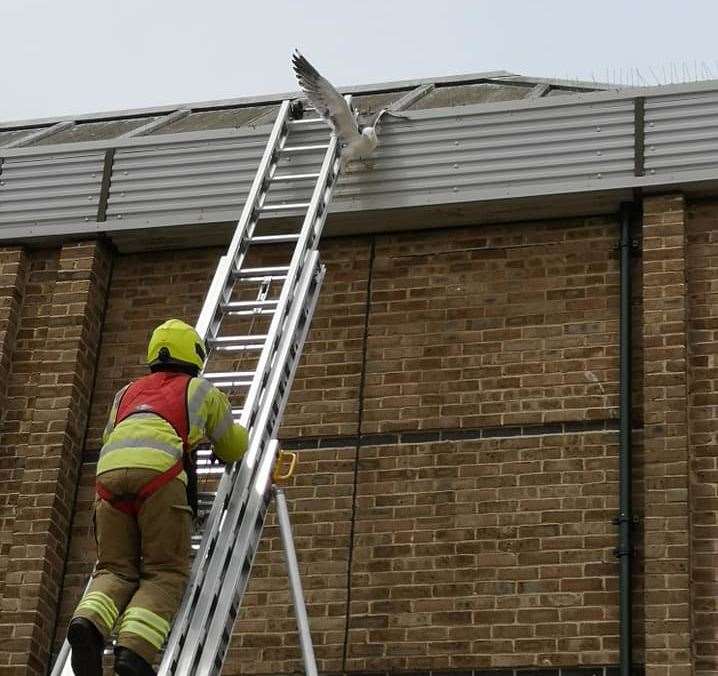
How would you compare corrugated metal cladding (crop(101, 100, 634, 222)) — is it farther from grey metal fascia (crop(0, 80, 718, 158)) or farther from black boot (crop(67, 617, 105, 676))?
black boot (crop(67, 617, 105, 676))

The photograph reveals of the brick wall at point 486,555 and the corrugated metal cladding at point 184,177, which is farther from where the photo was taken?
the corrugated metal cladding at point 184,177

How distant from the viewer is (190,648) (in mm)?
7141

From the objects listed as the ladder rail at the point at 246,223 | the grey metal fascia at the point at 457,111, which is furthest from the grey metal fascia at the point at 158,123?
the ladder rail at the point at 246,223

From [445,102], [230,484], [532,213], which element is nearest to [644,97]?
[532,213]

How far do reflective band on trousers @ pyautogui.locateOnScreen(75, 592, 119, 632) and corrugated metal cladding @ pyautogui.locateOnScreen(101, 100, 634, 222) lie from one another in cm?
417

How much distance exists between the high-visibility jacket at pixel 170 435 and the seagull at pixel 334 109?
3.32m

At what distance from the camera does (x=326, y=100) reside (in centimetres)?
1059

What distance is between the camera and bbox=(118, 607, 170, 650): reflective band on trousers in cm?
698

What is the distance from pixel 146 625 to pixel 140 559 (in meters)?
0.48

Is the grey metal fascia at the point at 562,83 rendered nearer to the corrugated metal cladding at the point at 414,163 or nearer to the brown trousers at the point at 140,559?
the corrugated metal cladding at the point at 414,163

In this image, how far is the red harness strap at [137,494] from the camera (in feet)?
23.9

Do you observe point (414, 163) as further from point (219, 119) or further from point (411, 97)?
point (219, 119)

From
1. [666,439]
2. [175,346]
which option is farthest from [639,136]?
[175,346]

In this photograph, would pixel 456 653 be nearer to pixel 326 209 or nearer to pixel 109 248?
pixel 326 209
